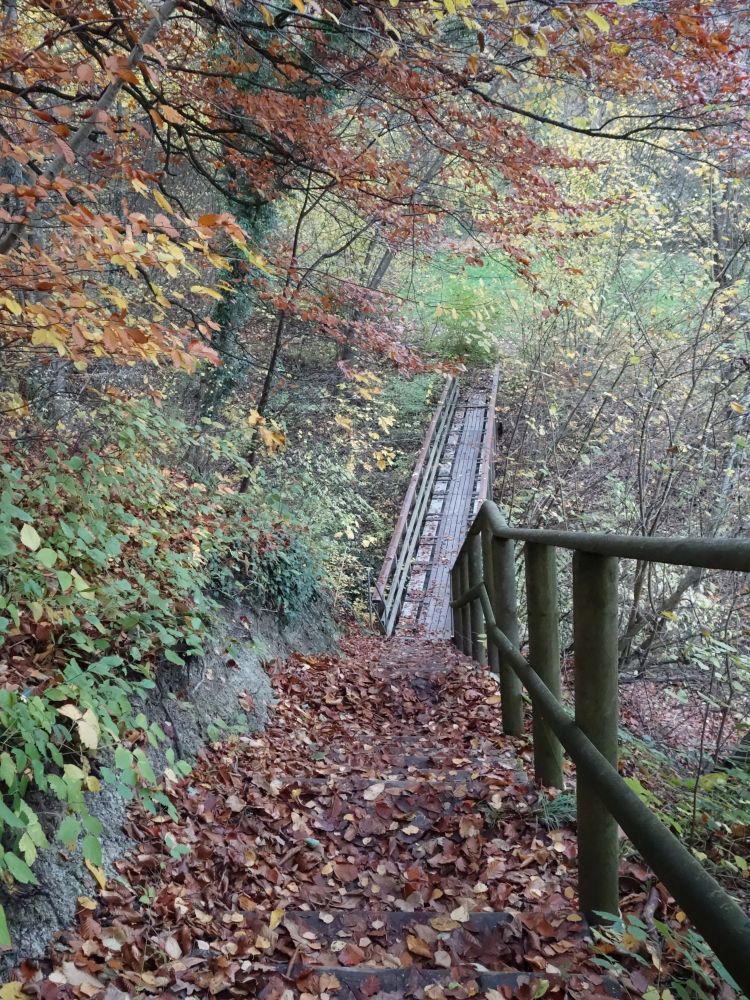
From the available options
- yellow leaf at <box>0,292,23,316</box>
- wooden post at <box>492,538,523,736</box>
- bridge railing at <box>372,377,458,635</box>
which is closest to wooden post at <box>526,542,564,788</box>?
wooden post at <box>492,538,523,736</box>

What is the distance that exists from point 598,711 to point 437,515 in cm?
1194

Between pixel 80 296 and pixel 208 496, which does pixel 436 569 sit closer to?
pixel 208 496

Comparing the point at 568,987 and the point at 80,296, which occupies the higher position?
the point at 80,296

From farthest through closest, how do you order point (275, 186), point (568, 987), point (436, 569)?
point (436, 569), point (275, 186), point (568, 987)

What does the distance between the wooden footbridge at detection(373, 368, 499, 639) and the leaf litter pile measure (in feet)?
19.4

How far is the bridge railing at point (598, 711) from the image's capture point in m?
1.28

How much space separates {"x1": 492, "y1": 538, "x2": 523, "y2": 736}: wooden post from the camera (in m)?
3.51

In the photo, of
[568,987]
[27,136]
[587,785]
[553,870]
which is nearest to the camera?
[568,987]

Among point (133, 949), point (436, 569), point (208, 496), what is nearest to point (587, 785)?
point (133, 949)

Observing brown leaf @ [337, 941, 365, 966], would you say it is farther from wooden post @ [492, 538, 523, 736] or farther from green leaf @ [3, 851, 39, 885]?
wooden post @ [492, 538, 523, 736]

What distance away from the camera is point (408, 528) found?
12.8 metres

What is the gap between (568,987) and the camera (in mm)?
1728

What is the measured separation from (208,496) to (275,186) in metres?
3.53

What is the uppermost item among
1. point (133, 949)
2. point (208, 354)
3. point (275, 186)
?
point (275, 186)
